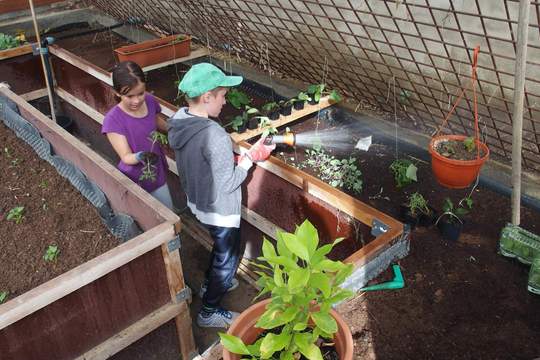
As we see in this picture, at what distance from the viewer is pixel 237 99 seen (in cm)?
415

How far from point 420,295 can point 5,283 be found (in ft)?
6.86

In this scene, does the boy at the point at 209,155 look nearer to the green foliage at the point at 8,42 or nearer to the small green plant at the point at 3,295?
the small green plant at the point at 3,295

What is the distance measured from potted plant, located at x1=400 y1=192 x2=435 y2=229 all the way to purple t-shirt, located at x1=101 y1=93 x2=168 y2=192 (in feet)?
4.95

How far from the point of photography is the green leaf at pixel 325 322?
1295 mm

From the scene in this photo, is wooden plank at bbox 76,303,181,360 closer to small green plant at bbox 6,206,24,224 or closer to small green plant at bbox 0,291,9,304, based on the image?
small green plant at bbox 0,291,9,304

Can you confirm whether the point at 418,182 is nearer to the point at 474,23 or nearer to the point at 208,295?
the point at 208,295

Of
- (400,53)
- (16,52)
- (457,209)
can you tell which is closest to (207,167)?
(457,209)

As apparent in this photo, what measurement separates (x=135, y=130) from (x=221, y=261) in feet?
3.06

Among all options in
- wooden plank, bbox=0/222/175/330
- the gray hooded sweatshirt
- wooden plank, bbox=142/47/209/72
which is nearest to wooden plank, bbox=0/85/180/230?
wooden plank, bbox=0/222/175/330

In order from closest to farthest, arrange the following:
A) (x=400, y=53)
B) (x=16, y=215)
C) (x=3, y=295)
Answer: (x=3, y=295), (x=16, y=215), (x=400, y=53)

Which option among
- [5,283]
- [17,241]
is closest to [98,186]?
[17,241]

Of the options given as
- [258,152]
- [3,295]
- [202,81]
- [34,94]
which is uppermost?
[202,81]

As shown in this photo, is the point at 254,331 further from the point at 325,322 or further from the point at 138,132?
the point at 138,132

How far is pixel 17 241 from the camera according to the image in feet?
9.48
